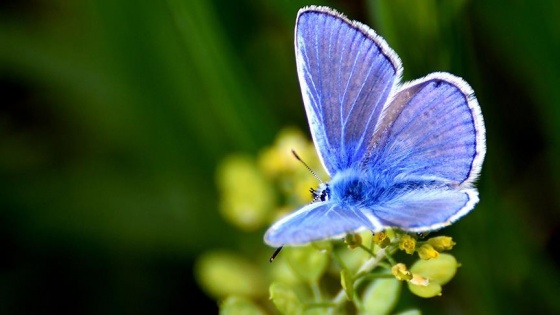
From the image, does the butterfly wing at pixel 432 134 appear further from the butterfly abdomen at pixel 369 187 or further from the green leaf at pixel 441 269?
the green leaf at pixel 441 269

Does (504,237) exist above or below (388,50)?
below

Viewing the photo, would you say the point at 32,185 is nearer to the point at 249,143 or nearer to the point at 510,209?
the point at 249,143

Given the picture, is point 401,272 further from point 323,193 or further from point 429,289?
point 323,193

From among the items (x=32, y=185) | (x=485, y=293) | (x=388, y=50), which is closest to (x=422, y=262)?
(x=388, y=50)

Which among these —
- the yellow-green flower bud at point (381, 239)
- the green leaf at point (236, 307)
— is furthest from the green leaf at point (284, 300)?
the yellow-green flower bud at point (381, 239)

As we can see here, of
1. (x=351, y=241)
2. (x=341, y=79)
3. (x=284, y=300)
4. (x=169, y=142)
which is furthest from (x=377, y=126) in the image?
(x=169, y=142)
